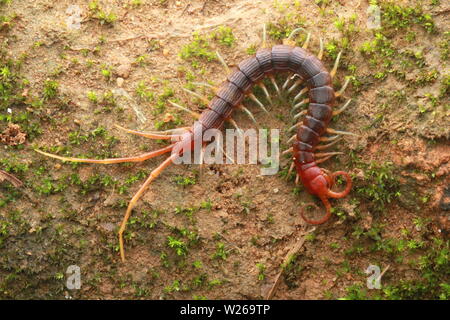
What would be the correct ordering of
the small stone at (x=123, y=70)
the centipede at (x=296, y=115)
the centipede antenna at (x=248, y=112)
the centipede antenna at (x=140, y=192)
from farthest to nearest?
the small stone at (x=123, y=70) < the centipede antenna at (x=248, y=112) < the centipede at (x=296, y=115) < the centipede antenna at (x=140, y=192)

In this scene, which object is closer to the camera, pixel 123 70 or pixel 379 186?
pixel 379 186

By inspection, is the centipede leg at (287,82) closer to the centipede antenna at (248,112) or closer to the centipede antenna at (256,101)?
the centipede antenna at (256,101)

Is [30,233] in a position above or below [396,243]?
above

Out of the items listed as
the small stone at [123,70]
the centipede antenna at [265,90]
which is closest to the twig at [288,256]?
the centipede antenna at [265,90]

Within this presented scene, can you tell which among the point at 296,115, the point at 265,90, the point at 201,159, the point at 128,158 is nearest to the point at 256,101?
the point at 265,90

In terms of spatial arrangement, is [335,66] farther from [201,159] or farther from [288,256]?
[288,256]
